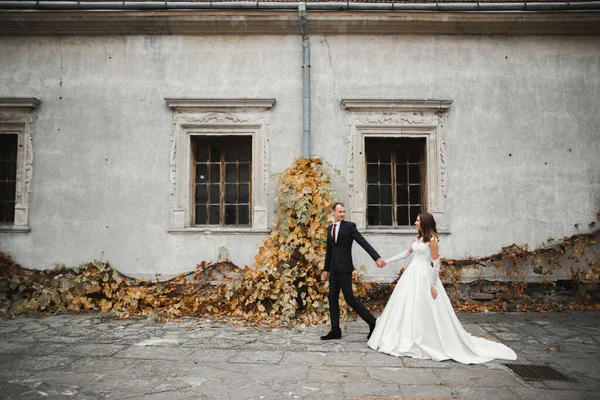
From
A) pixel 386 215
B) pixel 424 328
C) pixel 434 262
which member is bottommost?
pixel 424 328

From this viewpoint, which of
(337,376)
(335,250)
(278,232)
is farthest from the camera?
(278,232)

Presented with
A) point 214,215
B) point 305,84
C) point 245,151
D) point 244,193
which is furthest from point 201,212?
point 305,84

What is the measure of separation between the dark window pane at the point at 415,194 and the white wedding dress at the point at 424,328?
9.62 feet

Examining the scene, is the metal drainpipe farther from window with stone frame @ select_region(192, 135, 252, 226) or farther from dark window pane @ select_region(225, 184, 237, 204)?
dark window pane @ select_region(225, 184, 237, 204)

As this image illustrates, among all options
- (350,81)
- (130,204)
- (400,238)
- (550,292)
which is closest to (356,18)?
(350,81)

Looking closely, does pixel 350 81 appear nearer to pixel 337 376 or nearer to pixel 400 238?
pixel 400 238

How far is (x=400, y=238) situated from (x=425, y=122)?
2231mm

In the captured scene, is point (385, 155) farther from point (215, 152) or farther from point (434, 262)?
point (434, 262)

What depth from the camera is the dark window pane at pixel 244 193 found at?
326 inches

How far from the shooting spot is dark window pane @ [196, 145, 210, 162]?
328 inches

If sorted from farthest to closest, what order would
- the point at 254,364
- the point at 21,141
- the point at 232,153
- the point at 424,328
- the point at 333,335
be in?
the point at 232,153
the point at 21,141
the point at 333,335
the point at 424,328
the point at 254,364

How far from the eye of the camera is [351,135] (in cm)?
801

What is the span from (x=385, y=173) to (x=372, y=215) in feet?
2.82

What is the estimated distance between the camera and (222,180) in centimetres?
828
